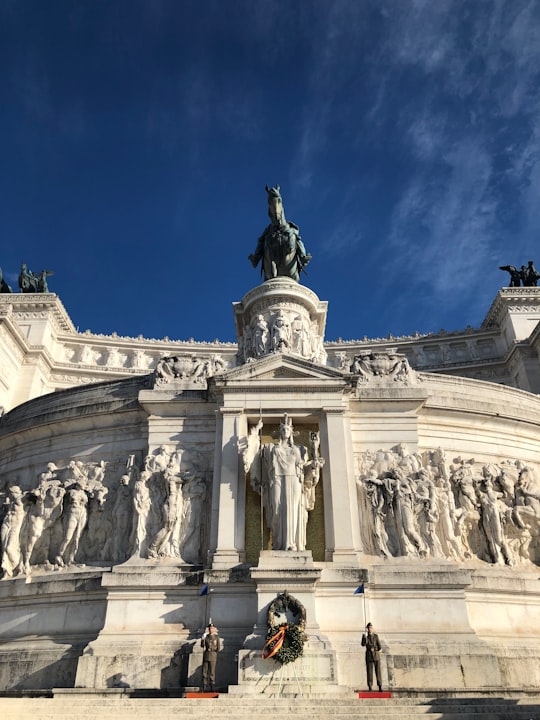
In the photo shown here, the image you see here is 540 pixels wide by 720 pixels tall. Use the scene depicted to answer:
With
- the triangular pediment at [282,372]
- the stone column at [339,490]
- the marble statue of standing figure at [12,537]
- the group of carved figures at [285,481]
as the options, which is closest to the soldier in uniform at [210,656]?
the group of carved figures at [285,481]

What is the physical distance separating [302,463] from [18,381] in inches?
2107

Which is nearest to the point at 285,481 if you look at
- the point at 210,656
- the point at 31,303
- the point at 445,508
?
the point at 210,656

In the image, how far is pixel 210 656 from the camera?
42.5ft

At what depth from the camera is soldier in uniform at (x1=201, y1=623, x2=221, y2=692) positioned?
1276 cm

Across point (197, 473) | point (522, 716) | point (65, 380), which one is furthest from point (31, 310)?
point (522, 716)

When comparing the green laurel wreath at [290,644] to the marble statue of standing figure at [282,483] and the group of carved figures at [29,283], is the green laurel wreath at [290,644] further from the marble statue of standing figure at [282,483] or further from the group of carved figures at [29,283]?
the group of carved figures at [29,283]

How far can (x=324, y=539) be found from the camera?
631 inches

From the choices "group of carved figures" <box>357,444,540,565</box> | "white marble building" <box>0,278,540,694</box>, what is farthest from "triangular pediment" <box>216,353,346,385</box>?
"group of carved figures" <box>357,444,540,565</box>

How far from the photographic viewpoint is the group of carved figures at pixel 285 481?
15258 mm

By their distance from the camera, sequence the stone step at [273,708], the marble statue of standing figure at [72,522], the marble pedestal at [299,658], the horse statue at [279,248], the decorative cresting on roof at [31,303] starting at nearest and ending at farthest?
the stone step at [273,708], the marble pedestal at [299,658], the marble statue of standing figure at [72,522], the horse statue at [279,248], the decorative cresting on roof at [31,303]

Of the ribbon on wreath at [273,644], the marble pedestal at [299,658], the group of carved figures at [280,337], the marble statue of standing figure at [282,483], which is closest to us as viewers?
the marble pedestal at [299,658]

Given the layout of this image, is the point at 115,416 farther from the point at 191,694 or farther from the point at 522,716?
the point at 522,716

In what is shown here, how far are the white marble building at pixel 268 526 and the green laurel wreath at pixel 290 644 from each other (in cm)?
24

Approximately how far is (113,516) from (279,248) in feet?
56.2
